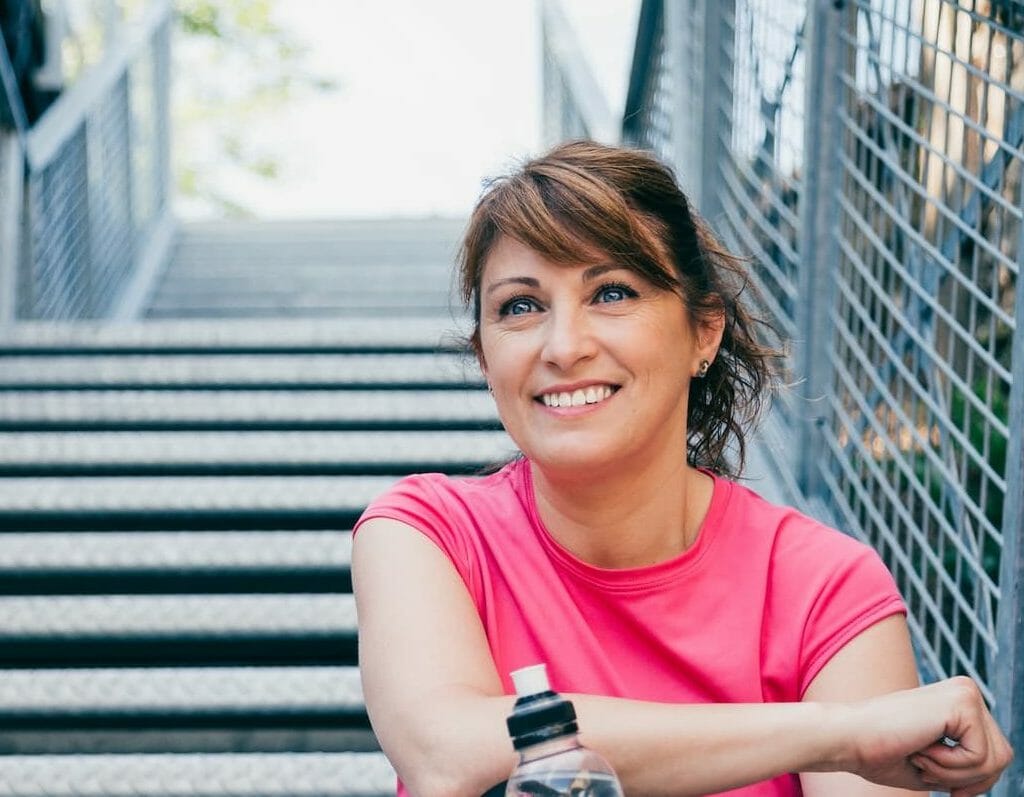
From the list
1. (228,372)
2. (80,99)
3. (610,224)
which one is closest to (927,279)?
(610,224)

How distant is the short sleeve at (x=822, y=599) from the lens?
5.31ft

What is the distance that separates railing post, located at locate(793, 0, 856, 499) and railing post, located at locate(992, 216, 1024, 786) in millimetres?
910

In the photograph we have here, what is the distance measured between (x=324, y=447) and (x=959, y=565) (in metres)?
1.56

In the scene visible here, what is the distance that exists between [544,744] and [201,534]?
1886 mm

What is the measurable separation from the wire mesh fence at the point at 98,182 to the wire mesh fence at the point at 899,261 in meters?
2.18

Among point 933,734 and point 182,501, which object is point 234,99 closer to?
point 182,501

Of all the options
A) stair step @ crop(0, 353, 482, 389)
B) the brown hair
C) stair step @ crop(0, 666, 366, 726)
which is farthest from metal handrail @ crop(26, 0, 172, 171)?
the brown hair

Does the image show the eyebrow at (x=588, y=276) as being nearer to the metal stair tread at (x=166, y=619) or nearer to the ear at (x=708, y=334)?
the ear at (x=708, y=334)

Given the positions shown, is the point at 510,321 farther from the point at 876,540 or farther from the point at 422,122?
the point at 422,122

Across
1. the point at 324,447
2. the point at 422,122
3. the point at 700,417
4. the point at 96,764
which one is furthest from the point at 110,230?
the point at 422,122

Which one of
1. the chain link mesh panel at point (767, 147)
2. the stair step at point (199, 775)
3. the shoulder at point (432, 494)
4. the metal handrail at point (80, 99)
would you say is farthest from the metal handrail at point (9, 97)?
the shoulder at point (432, 494)

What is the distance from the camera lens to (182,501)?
2930 mm

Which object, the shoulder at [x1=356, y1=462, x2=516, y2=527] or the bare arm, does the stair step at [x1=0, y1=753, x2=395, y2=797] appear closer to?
the shoulder at [x1=356, y1=462, x2=516, y2=527]

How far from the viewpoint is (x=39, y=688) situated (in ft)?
8.02
